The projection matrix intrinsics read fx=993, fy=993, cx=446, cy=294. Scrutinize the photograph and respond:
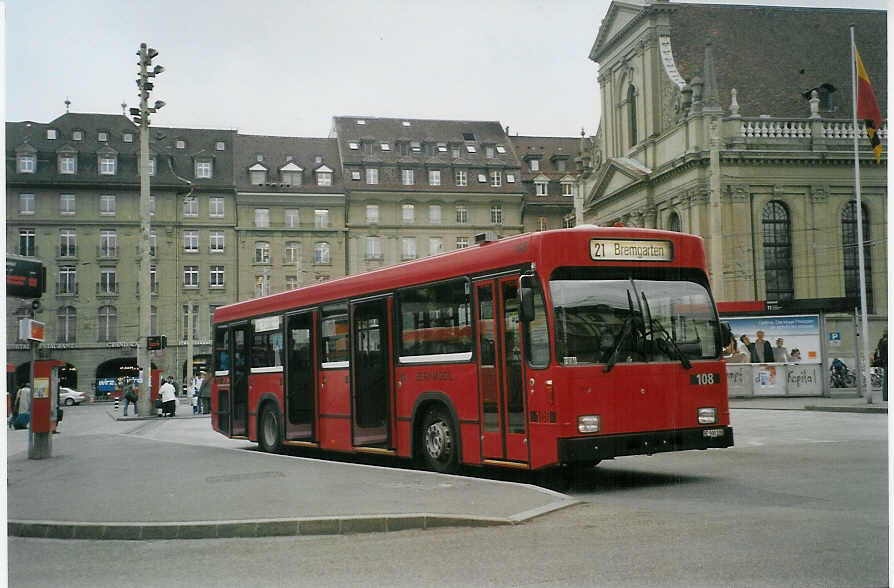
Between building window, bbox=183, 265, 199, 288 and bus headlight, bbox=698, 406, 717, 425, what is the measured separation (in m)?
13.4

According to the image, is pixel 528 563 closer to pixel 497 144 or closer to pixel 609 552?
pixel 609 552

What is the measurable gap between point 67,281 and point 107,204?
6.20 metres

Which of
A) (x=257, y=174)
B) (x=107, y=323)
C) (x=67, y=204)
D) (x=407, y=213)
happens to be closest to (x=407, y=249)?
(x=257, y=174)

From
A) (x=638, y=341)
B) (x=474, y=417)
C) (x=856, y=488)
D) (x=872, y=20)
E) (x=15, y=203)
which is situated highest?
(x=872, y=20)

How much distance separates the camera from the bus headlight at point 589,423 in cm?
1054

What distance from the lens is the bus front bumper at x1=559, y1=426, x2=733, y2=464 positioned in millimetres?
10453

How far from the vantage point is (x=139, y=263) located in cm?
1684

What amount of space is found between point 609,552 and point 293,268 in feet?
55.3

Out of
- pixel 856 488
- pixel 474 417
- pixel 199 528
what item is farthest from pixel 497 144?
pixel 199 528

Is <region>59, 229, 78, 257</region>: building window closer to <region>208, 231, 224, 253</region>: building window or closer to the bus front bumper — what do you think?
the bus front bumper

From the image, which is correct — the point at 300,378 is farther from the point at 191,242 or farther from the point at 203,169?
the point at 203,169

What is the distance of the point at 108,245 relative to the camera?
1789cm

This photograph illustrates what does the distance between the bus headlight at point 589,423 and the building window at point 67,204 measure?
694 centimetres

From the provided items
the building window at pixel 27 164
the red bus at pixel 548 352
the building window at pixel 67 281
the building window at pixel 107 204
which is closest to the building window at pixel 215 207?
the building window at pixel 107 204
